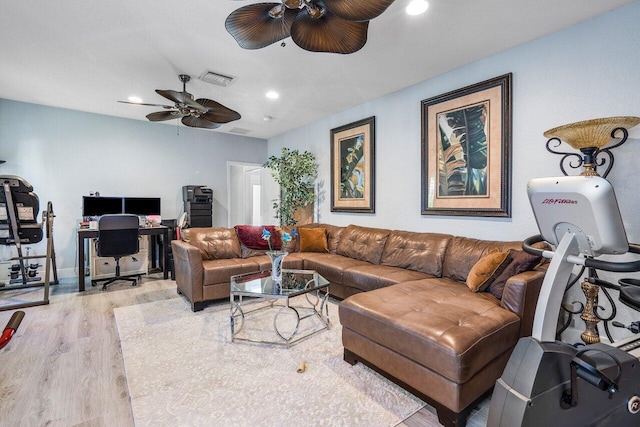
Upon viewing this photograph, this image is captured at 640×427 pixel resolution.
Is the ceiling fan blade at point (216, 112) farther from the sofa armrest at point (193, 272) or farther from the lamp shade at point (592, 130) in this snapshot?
the lamp shade at point (592, 130)

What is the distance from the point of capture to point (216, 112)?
329cm

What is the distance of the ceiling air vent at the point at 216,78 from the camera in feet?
10.6

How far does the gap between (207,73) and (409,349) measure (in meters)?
3.25

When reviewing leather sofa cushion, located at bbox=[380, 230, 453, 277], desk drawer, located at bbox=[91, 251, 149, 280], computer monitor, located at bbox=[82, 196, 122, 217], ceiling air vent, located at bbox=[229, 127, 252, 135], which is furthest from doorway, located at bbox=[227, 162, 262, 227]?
leather sofa cushion, located at bbox=[380, 230, 453, 277]

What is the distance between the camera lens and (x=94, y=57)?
289 cm

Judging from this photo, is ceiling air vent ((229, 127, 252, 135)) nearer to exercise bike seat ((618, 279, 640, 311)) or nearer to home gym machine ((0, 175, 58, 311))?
home gym machine ((0, 175, 58, 311))

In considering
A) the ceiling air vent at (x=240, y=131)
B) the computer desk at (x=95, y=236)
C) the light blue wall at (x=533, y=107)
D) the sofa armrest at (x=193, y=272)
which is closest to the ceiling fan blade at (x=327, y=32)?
the light blue wall at (x=533, y=107)

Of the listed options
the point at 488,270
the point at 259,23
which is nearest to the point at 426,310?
the point at 488,270

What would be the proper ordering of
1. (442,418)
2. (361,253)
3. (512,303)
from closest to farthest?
(442,418), (512,303), (361,253)

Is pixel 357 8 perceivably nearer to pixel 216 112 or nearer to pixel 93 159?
pixel 216 112

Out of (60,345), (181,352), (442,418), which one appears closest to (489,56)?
(442,418)

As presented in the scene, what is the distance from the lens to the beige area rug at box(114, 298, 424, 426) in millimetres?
1607

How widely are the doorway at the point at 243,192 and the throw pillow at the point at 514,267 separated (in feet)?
16.7

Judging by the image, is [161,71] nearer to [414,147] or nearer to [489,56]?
[414,147]
